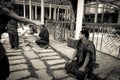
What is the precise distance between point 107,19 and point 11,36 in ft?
58.1

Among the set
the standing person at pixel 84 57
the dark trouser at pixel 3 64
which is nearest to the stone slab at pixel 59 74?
the standing person at pixel 84 57

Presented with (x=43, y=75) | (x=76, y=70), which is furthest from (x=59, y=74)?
(x=76, y=70)

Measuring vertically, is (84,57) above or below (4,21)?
below

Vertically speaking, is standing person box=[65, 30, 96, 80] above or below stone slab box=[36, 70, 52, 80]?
above

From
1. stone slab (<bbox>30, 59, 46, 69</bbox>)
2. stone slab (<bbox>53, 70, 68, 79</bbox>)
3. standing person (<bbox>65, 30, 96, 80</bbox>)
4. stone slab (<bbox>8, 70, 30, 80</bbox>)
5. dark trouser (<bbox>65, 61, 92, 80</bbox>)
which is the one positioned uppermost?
standing person (<bbox>65, 30, 96, 80</bbox>)

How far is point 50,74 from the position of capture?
3.86 m

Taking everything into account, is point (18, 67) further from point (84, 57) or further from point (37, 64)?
point (84, 57)

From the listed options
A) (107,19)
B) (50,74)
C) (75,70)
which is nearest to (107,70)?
(75,70)

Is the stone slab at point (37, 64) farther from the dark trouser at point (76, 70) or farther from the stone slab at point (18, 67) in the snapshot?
the dark trouser at point (76, 70)

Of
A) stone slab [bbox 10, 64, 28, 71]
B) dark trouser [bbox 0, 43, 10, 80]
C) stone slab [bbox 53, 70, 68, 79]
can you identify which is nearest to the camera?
dark trouser [bbox 0, 43, 10, 80]

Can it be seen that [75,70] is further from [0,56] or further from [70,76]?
[0,56]

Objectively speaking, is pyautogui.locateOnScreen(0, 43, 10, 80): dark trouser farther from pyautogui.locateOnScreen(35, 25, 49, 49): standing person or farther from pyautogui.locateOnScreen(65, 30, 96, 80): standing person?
pyautogui.locateOnScreen(35, 25, 49, 49): standing person

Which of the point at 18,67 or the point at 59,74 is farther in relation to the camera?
the point at 18,67

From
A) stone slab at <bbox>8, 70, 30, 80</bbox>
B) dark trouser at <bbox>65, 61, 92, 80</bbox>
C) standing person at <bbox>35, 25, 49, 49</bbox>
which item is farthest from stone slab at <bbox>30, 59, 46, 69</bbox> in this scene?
standing person at <bbox>35, 25, 49, 49</bbox>
